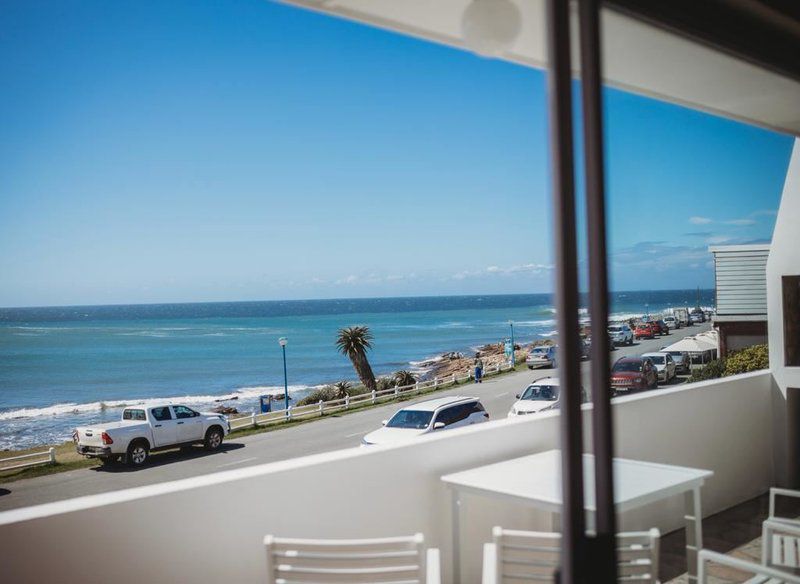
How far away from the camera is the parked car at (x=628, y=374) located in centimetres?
84

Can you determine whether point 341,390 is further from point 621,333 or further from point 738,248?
point 621,333

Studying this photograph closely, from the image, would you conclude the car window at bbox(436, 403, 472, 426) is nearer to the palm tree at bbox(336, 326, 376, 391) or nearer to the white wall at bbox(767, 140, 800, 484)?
the white wall at bbox(767, 140, 800, 484)

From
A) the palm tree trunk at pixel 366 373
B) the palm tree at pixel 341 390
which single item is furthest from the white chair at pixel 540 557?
the palm tree trunk at pixel 366 373

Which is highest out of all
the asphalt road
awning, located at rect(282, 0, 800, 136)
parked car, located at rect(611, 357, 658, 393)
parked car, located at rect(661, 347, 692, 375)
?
awning, located at rect(282, 0, 800, 136)

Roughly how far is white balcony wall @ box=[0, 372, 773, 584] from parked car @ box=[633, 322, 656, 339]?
0.50ft

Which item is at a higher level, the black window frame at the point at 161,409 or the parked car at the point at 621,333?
the parked car at the point at 621,333

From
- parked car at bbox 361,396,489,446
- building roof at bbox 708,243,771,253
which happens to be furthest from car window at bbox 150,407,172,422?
building roof at bbox 708,243,771,253

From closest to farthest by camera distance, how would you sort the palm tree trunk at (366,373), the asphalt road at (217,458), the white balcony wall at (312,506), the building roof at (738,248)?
the building roof at (738,248) → the white balcony wall at (312,506) → the asphalt road at (217,458) → the palm tree trunk at (366,373)

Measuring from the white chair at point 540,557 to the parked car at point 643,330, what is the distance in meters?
0.29

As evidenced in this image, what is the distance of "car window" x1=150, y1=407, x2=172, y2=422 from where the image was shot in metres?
17.0

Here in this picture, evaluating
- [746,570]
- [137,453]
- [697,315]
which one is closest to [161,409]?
[137,453]

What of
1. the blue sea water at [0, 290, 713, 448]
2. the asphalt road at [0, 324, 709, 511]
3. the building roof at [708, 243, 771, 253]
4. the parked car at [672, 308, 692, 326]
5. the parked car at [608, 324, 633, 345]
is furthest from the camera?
the blue sea water at [0, 290, 713, 448]

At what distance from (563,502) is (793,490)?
1.01 metres

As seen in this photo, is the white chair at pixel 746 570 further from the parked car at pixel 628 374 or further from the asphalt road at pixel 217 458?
the asphalt road at pixel 217 458
